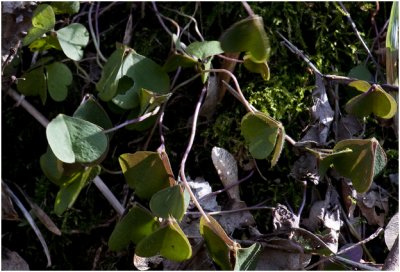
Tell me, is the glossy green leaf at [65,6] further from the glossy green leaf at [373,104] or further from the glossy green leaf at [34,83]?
the glossy green leaf at [373,104]

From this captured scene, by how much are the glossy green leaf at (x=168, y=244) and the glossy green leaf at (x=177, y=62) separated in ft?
1.15

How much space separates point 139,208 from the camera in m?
1.04

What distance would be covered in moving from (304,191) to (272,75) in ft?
0.84

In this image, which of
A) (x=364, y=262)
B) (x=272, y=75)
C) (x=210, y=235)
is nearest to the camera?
(x=210, y=235)

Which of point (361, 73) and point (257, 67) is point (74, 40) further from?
point (361, 73)

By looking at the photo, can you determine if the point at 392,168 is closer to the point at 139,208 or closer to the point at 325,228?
the point at 325,228

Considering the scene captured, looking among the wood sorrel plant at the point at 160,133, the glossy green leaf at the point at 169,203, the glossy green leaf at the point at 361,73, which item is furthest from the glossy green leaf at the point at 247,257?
the glossy green leaf at the point at 361,73

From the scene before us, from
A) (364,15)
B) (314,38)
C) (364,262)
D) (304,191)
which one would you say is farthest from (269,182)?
(364,15)

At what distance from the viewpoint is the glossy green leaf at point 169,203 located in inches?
38.8

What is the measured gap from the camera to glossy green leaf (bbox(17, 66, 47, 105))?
4.17 feet

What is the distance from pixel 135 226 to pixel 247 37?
1.23 feet

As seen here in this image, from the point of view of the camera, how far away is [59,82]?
1269 mm

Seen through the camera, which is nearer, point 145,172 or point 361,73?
point 145,172

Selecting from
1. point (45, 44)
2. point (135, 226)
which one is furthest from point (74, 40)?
point (135, 226)
